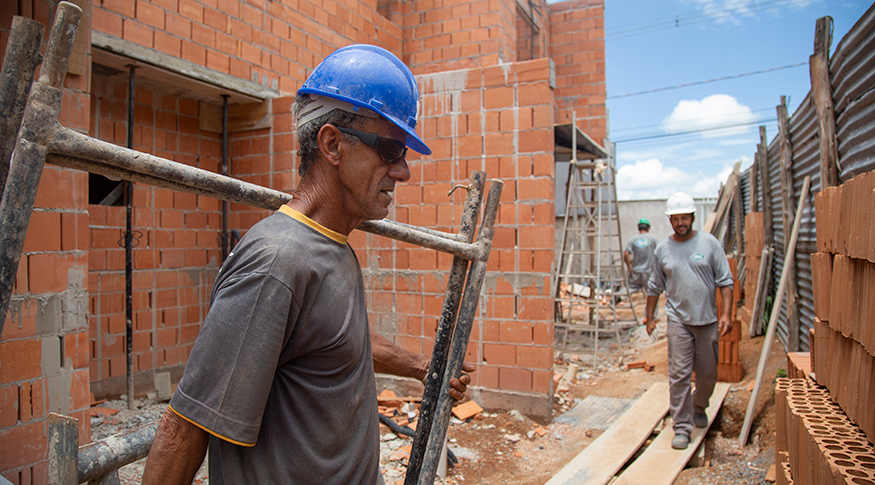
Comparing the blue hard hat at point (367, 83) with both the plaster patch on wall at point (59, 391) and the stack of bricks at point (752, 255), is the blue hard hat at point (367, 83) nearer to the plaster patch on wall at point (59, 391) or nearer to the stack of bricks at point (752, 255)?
the plaster patch on wall at point (59, 391)

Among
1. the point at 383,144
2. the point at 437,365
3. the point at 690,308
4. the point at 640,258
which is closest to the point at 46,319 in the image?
the point at 437,365

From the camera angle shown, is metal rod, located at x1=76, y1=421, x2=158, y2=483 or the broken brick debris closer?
metal rod, located at x1=76, y1=421, x2=158, y2=483

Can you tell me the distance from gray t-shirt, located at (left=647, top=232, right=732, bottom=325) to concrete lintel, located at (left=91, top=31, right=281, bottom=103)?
14.2ft

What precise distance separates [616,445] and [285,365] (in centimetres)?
372

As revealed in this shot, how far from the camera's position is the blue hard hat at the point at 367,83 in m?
1.33

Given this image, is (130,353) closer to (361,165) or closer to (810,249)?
(361,165)

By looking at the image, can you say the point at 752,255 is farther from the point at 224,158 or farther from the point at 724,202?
the point at 224,158

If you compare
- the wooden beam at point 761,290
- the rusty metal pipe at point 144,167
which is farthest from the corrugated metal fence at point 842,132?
the rusty metal pipe at point 144,167

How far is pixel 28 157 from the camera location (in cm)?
93

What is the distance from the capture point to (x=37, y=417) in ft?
9.09

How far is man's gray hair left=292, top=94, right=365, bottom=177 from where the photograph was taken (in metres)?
1.34

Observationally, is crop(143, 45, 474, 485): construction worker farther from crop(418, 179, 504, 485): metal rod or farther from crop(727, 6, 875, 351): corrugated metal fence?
crop(727, 6, 875, 351): corrugated metal fence

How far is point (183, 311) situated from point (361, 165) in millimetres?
4918

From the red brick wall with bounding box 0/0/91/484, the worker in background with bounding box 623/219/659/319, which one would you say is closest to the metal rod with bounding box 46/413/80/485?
the red brick wall with bounding box 0/0/91/484
